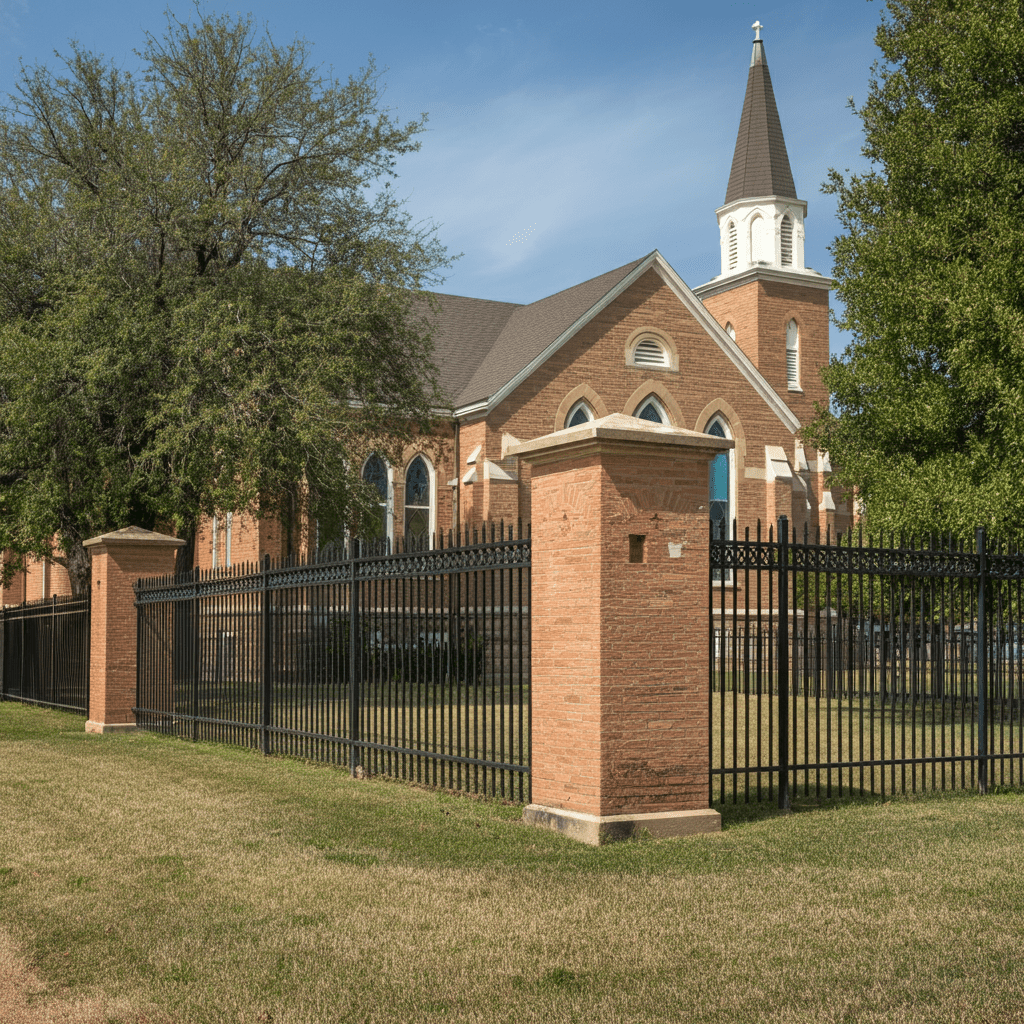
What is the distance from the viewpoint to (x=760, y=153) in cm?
4059

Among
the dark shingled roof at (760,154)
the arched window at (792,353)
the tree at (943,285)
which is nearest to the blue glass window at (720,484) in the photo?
the arched window at (792,353)

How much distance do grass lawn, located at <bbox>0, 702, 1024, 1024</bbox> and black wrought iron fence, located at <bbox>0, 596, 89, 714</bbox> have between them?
8.37 metres

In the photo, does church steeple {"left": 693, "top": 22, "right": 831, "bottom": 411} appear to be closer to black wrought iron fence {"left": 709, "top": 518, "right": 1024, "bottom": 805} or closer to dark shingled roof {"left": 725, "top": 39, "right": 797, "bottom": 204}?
dark shingled roof {"left": 725, "top": 39, "right": 797, "bottom": 204}

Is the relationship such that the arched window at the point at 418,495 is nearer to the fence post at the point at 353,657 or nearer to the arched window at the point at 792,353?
the arched window at the point at 792,353

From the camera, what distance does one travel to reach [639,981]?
4750 millimetres

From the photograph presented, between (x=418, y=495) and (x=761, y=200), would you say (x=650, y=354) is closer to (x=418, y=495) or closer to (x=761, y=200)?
(x=418, y=495)

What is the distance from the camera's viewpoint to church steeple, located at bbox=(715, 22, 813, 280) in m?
39.6

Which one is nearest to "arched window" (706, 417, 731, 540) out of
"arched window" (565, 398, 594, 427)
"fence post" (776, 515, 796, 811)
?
"arched window" (565, 398, 594, 427)

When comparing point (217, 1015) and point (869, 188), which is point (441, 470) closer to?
point (869, 188)

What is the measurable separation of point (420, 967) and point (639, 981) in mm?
932

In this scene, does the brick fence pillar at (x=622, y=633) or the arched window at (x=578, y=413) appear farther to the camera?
the arched window at (x=578, y=413)

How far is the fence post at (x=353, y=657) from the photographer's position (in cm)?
1052

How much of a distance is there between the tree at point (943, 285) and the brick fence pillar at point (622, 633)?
8507 mm

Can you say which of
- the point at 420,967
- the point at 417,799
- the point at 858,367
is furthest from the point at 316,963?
the point at 858,367
